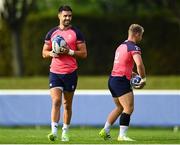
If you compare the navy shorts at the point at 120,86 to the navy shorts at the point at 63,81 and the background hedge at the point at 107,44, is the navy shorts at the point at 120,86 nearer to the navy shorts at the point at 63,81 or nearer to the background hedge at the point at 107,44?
the navy shorts at the point at 63,81

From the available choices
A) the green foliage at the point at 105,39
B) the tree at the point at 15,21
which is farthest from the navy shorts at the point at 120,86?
the green foliage at the point at 105,39

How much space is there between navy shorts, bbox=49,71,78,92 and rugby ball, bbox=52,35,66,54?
0.41 metres

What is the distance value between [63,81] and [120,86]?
35.7 inches

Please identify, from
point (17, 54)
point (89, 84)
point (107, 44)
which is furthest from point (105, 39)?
point (89, 84)

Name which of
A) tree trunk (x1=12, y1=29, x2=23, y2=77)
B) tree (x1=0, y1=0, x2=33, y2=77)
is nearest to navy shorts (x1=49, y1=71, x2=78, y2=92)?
tree (x1=0, y1=0, x2=33, y2=77)

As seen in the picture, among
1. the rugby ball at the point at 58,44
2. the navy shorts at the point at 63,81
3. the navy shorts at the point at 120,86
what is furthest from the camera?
the navy shorts at the point at 120,86

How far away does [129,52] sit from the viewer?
48.1 ft

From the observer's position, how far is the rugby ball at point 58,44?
14.4 meters

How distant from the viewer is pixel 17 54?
31.4 metres

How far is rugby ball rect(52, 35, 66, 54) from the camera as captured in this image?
1437 centimetres

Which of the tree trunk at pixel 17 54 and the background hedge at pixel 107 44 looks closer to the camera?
the tree trunk at pixel 17 54

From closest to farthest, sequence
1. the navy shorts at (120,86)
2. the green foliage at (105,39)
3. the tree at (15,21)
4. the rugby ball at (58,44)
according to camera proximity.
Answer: the rugby ball at (58,44) < the navy shorts at (120,86) < the tree at (15,21) < the green foliage at (105,39)

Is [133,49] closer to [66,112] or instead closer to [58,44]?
[58,44]

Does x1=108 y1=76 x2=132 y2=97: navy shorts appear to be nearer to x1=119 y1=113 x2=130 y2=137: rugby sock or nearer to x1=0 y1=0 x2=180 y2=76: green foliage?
x1=119 y1=113 x2=130 y2=137: rugby sock
